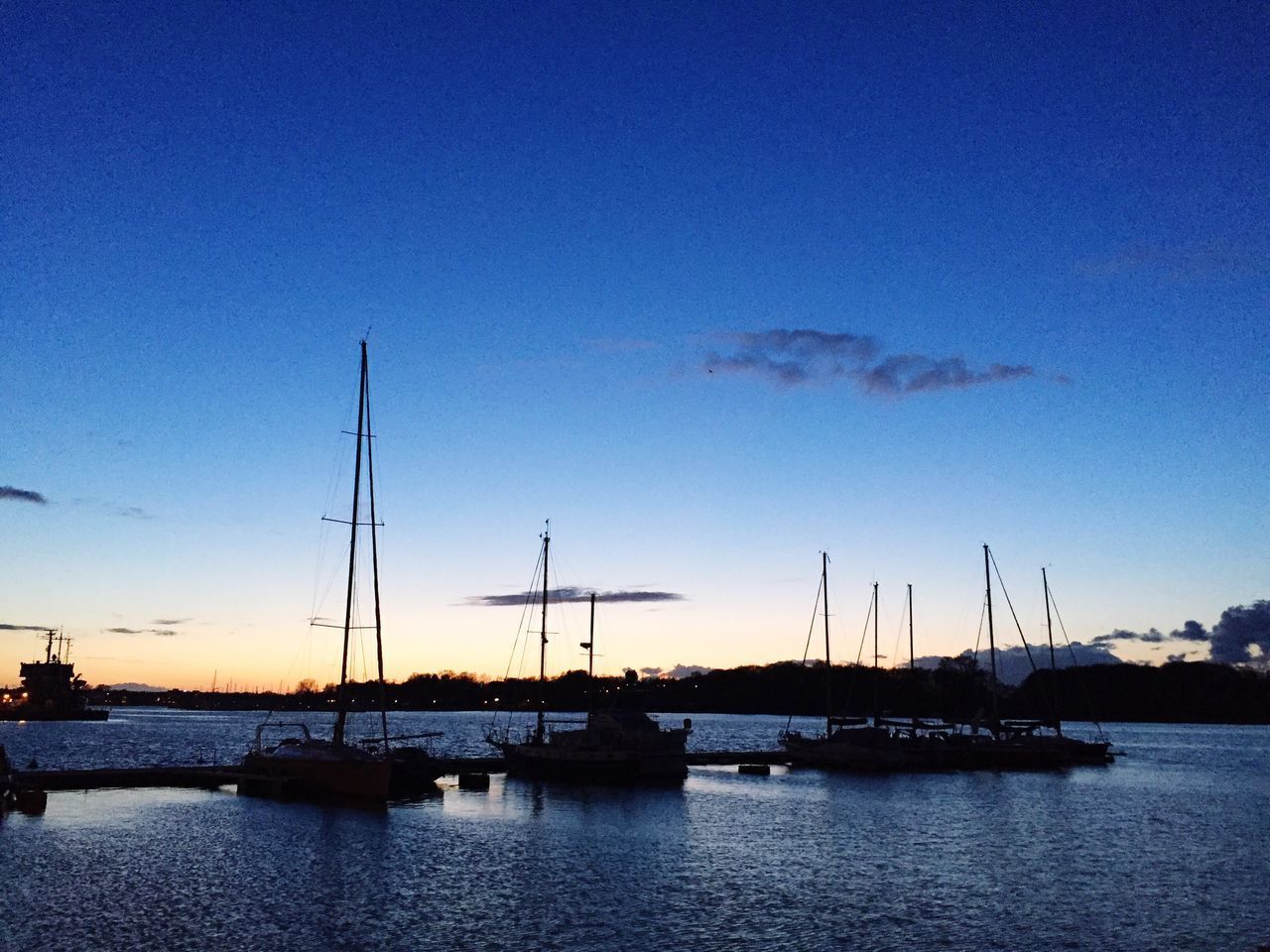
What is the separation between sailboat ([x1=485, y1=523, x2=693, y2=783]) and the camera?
212 ft

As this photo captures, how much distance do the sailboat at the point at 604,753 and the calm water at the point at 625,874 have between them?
2719 mm

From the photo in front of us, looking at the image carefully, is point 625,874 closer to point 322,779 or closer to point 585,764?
point 322,779

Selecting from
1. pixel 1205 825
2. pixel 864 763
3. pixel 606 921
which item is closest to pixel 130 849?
pixel 606 921

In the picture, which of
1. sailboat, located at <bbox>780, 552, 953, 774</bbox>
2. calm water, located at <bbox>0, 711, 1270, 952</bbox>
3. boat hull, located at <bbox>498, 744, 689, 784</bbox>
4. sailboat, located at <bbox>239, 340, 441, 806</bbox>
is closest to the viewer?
calm water, located at <bbox>0, 711, 1270, 952</bbox>

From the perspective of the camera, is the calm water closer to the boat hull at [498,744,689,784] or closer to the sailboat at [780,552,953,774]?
the boat hull at [498,744,689,784]

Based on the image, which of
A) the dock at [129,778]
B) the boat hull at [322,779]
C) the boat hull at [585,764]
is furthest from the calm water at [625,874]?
the boat hull at [585,764]

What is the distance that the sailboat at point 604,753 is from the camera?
64.7m

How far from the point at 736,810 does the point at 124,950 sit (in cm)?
3769

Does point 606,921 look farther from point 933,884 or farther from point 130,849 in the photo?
point 130,849

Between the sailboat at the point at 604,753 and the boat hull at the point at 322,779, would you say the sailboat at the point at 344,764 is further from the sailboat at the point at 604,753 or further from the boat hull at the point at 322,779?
the sailboat at the point at 604,753

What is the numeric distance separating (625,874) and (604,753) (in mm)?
29369

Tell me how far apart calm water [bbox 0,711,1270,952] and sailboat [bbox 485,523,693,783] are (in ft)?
8.92

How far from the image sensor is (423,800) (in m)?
56.3

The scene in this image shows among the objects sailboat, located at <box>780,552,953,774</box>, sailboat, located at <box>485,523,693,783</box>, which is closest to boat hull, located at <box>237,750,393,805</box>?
sailboat, located at <box>485,523,693,783</box>
